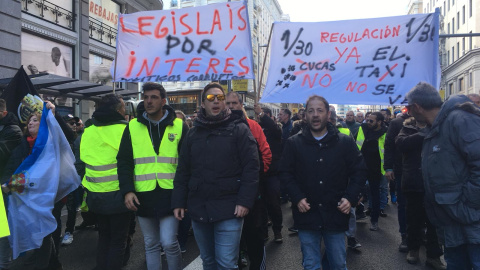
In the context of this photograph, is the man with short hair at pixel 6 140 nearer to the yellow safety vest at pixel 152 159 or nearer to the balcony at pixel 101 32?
the yellow safety vest at pixel 152 159

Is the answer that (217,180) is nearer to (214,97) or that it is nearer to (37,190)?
(214,97)

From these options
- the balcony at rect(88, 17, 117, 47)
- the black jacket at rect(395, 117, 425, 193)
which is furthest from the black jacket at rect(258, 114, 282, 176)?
the balcony at rect(88, 17, 117, 47)

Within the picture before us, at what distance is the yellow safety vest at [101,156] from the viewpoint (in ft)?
12.0

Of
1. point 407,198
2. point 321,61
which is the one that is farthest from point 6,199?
point 321,61

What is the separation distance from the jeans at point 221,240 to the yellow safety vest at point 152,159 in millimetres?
558

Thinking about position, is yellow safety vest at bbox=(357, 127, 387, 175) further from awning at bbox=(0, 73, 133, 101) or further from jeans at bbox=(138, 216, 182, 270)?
awning at bbox=(0, 73, 133, 101)

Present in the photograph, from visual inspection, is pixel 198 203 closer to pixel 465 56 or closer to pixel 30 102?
pixel 30 102

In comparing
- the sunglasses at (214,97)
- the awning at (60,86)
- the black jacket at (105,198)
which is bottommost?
the black jacket at (105,198)

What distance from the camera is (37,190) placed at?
338 centimetres

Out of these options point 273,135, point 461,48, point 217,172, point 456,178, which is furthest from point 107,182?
point 461,48

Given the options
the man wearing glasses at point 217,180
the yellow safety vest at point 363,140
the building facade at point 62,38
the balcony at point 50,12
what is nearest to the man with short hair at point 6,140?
the man wearing glasses at point 217,180

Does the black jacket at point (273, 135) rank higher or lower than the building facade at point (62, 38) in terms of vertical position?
lower

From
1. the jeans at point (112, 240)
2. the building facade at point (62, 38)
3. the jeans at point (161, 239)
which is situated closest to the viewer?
the jeans at point (161, 239)

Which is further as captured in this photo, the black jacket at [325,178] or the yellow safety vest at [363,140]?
the yellow safety vest at [363,140]
